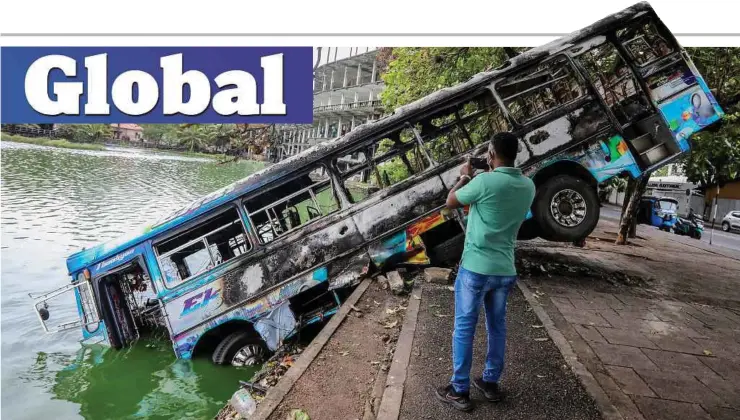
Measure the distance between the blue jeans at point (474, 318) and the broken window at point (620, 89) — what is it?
3.54 metres

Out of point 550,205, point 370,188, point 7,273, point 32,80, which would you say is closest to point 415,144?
point 370,188

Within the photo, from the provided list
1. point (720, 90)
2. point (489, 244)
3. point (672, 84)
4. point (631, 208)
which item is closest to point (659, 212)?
point (631, 208)

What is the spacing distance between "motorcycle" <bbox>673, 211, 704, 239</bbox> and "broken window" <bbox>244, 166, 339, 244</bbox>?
13.7m

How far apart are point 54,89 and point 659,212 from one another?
53.3ft

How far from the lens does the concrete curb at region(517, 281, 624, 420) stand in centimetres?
225

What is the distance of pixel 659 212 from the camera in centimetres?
1419

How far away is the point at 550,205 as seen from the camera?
479cm

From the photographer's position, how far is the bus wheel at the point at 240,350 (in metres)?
4.59

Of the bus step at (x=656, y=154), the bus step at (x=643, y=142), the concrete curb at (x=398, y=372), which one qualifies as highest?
the bus step at (x=643, y=142)

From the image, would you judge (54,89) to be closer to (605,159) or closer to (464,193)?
(464,193)

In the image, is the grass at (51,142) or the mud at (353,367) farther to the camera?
the grass at (51,142)

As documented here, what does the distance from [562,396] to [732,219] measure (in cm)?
1848

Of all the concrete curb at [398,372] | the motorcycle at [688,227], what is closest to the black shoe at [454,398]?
the concrete curb at [398,372]

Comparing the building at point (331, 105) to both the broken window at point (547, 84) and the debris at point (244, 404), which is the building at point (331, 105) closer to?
the broken window at point (547, 84)
